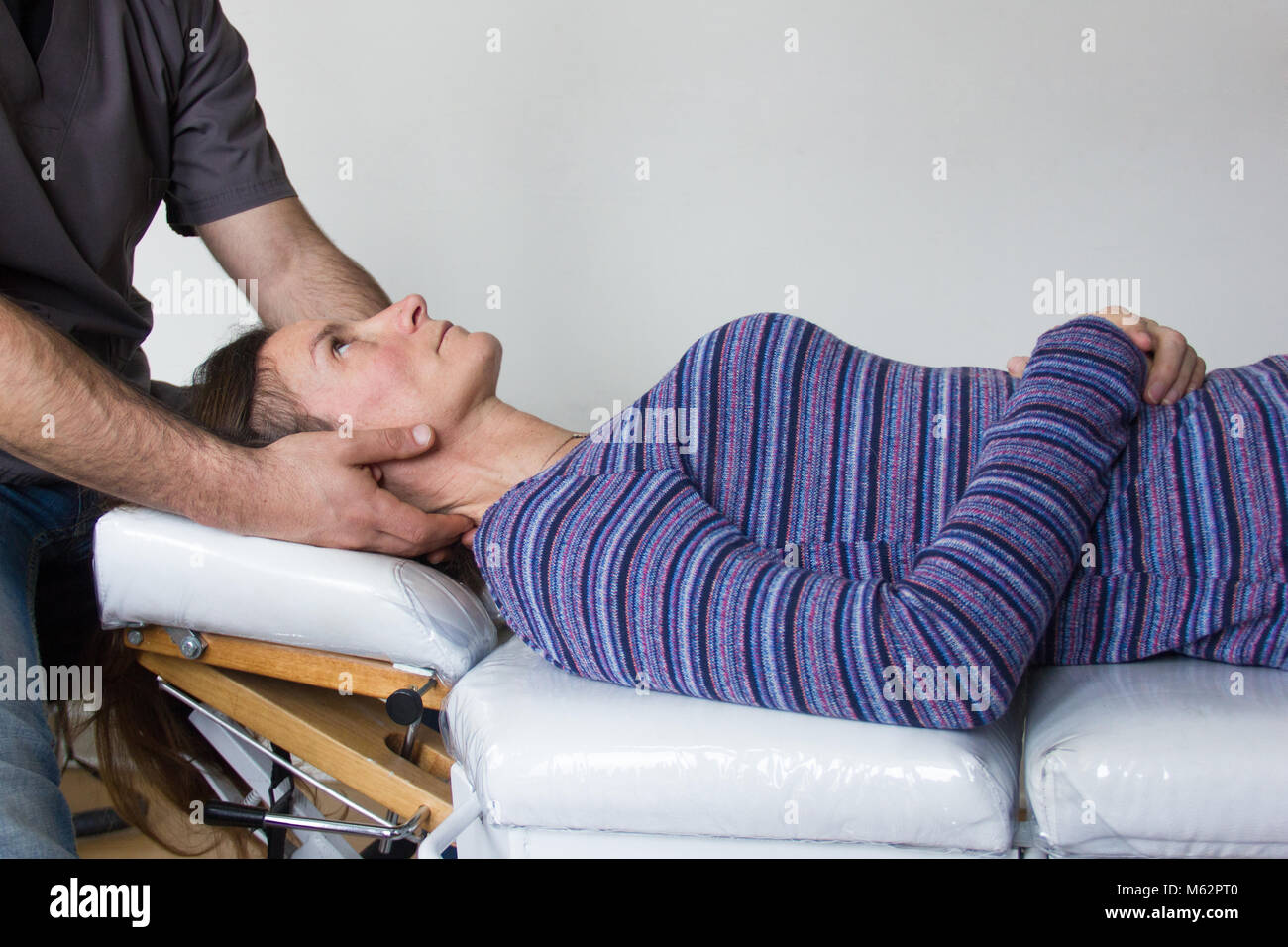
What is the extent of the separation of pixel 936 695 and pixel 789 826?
187 mm

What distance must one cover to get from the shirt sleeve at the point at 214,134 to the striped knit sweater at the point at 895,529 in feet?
3.00

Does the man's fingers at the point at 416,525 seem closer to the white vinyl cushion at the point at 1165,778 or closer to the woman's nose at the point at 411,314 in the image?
the woman's nose at the point at 411,314

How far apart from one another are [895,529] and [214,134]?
131 cm

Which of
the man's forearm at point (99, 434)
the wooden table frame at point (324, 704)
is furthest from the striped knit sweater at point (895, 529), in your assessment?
the man's forearm at point (99, 434)

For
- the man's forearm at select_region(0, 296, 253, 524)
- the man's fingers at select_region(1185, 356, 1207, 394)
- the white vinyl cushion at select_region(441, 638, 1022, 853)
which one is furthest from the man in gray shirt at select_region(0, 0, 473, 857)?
the man's fingers at select_region(1185, 356, 1207, 394)

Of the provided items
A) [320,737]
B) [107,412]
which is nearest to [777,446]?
[320,737]

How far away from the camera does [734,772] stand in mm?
1044

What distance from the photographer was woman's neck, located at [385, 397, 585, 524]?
1.50 metres

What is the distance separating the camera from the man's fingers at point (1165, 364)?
1.24 meters

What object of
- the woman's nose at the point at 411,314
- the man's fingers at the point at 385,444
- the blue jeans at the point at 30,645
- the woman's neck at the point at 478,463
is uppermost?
the woman's nose at the point at 411,314

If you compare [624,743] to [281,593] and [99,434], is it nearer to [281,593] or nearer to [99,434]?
[281,593]

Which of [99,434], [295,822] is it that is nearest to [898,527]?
[295,822]

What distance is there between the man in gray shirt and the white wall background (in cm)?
102
